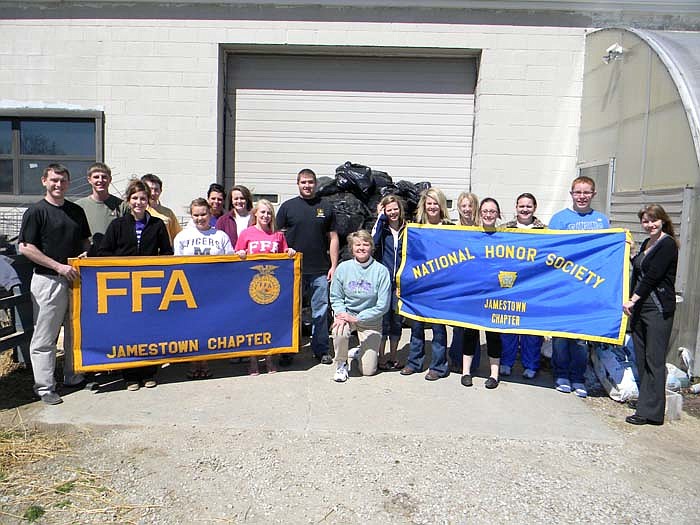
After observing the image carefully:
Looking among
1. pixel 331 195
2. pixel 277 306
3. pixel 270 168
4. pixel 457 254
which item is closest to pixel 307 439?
pixel 277 306

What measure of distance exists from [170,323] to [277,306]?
1.02 m

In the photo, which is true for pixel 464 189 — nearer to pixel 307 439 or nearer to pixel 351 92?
pixel 351 92

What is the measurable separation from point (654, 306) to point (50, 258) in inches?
195

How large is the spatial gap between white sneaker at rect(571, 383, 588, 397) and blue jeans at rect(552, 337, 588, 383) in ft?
0.20

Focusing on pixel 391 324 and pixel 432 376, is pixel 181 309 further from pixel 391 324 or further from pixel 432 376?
pixel 432 376

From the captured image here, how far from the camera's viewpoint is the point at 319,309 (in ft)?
18.8

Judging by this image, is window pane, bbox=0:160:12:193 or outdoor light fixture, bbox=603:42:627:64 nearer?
outdoor light fixture, bbox=603:42:627:64

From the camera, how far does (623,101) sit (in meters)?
6.98

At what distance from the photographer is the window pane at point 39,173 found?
8.80 metres

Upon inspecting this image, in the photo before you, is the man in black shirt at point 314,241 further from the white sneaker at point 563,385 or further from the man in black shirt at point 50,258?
the white sneaker at point 563,385

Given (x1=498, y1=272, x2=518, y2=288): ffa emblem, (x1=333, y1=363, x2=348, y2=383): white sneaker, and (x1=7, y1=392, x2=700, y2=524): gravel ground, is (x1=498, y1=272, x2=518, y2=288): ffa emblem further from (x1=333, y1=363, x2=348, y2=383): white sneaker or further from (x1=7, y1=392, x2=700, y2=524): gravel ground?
(x1=333, y1=363, x2=348, y2=383): white sneaker

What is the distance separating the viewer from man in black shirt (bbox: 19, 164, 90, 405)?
434 cm

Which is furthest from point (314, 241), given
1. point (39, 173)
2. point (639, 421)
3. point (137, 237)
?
point (39, 173)

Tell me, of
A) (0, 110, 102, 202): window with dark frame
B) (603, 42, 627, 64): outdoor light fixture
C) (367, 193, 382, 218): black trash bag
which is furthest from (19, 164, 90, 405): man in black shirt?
(603, 42, 627, 64): outdoor light fixture
